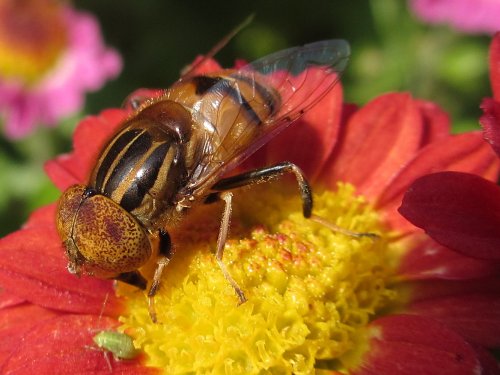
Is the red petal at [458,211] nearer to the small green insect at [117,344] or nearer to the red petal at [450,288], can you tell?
the red petal at [450,288]

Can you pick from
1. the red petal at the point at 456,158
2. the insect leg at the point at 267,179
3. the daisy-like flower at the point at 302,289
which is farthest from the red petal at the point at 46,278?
the red petal at the point at 456,158

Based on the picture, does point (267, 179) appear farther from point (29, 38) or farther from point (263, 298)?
point (29, 38)

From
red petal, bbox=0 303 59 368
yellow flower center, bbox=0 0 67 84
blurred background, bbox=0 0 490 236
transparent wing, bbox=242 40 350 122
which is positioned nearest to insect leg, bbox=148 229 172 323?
red petal, bbox=0 303 59 368

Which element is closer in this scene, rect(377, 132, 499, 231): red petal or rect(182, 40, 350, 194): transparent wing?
rect(182, 40, 350, 194): transparent wing

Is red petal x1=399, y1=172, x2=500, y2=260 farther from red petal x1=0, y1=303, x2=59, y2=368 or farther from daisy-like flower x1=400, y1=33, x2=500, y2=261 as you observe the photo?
red petal x1=0, y1=303, x2=59, y2=368

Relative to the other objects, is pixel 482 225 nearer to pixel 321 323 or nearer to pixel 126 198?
pixel 321 323

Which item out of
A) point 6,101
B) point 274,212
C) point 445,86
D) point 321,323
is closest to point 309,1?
point 445,86
